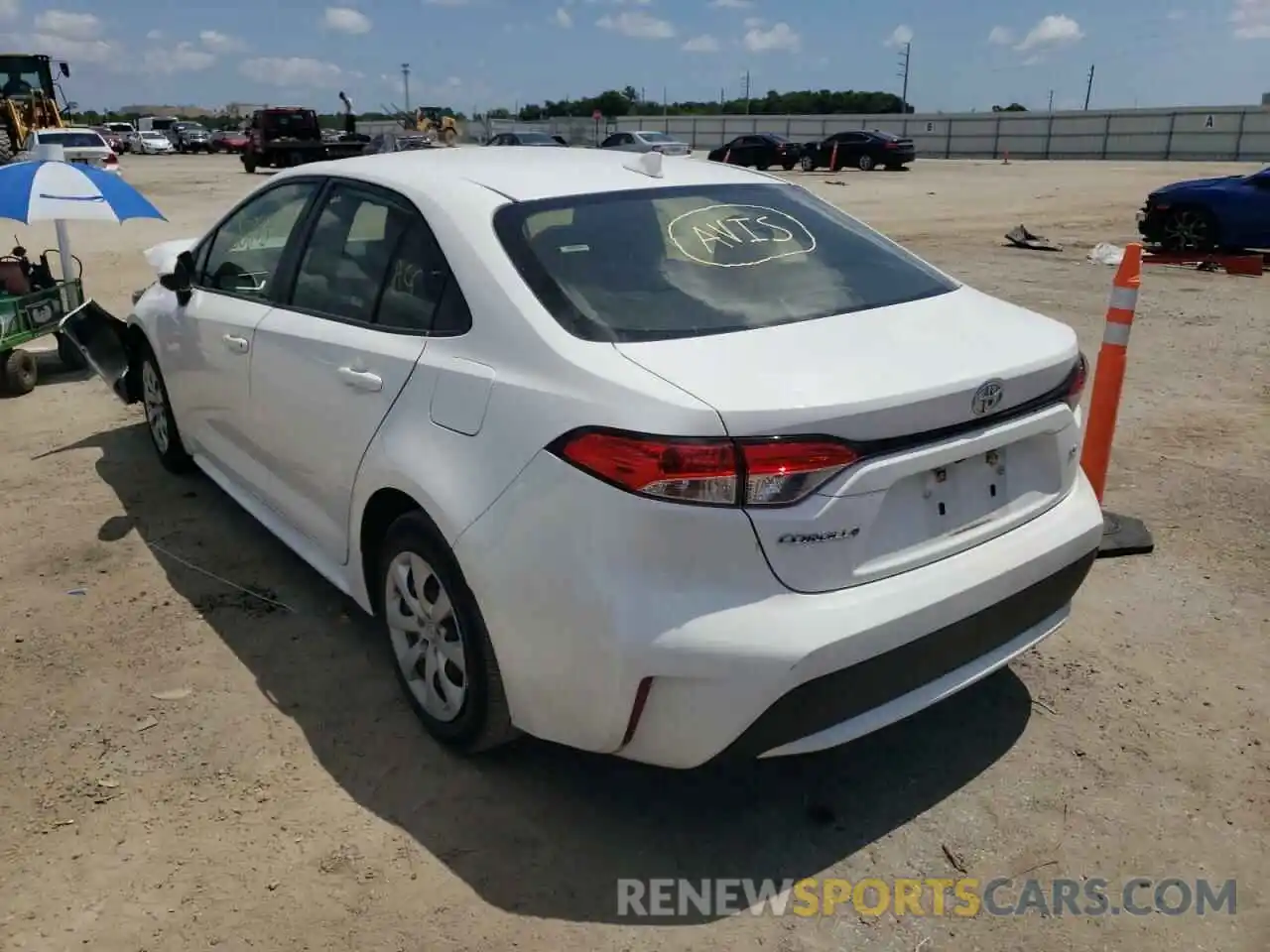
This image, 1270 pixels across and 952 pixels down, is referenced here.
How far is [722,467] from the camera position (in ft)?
7.52

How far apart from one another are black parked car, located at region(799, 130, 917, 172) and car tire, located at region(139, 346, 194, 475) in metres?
32.5

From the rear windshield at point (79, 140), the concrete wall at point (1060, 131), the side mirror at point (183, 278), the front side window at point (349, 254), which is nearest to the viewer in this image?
the front side window at point (349, 254)

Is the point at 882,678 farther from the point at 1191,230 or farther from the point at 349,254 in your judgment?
the point at 1191,230

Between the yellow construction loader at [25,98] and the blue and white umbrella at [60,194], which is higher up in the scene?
the yellow construction loader at [25,98]

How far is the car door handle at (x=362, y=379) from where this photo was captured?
311 centimetres

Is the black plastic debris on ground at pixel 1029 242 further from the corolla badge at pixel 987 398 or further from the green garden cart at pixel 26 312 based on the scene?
the corolla badge at pixel 987 398

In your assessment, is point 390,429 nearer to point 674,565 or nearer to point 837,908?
point 674,565

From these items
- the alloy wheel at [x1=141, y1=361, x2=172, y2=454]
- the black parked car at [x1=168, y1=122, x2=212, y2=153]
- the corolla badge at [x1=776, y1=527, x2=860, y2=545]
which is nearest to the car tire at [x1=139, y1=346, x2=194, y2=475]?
the alloy wheel at [x1=141, y1=361, x2=172, y2=454]

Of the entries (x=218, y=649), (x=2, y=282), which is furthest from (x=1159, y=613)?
(x=2, y=282)

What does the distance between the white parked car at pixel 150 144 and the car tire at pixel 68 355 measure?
53075mm

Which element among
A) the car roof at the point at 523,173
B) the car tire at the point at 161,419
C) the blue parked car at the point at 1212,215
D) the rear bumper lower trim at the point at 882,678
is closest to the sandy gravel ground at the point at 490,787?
the rear bumper lower trim at the point at 882,678

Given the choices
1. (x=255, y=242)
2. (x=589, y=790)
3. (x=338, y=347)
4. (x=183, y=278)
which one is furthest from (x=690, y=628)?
(x=183, y=278)

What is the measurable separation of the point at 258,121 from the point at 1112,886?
115ft

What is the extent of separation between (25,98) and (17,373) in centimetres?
2580
